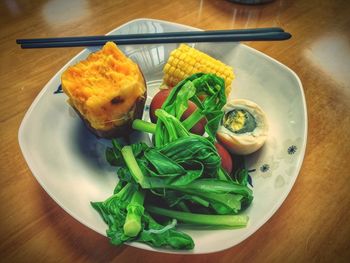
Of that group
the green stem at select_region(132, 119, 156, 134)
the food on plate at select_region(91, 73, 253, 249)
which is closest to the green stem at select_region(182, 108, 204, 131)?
the food on plate at select_region(91, 73, 253, 249)

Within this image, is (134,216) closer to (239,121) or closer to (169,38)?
(239,121)

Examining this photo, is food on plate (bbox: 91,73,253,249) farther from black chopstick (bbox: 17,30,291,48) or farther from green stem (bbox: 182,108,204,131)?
black chopstick (bbox: 17,30,291,48)

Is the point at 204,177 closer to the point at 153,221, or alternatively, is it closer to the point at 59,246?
the point at 153,221

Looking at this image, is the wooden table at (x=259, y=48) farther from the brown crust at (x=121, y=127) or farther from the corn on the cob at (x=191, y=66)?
the corn on the cob at (x=191, y=66)

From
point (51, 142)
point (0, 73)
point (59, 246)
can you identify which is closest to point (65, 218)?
point (59, 246)

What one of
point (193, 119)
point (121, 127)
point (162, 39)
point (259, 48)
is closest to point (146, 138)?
point (121, 127)

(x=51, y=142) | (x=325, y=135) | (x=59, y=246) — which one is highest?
(x=51, y=142)
